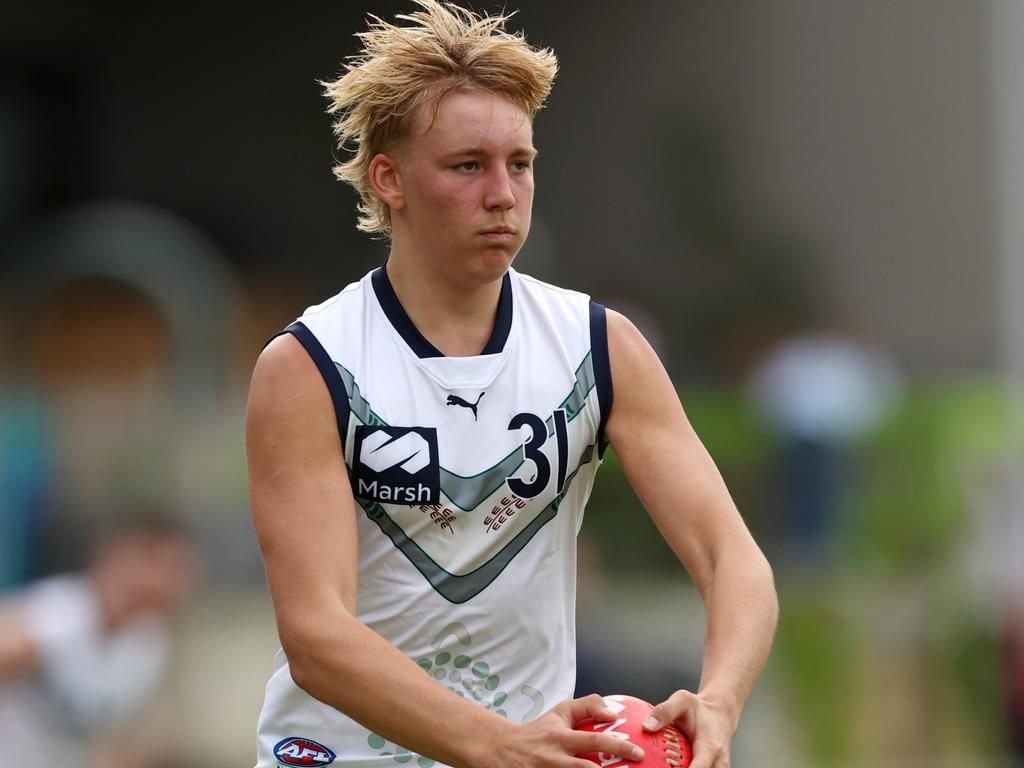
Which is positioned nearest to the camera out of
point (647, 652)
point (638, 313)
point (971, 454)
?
point (647, 652)

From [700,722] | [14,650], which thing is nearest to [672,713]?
[700,722]

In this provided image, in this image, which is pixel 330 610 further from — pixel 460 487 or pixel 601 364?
pixel 601 364

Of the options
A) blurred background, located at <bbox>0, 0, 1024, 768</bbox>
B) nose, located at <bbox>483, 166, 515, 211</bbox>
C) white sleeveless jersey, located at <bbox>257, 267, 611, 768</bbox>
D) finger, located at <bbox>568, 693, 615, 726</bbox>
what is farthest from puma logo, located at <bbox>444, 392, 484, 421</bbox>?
blurred background, located at <bbox>0, 0, 1024, 768</bbox>

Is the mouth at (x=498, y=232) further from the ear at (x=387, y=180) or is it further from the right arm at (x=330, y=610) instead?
the right arm at (x=330, y=610)

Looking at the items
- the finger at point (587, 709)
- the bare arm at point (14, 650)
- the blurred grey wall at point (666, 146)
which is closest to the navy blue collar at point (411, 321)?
the finger at point (587, 709)

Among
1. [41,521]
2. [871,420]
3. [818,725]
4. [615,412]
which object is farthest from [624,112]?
[615,412]

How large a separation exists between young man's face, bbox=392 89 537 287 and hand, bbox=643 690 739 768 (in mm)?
1200

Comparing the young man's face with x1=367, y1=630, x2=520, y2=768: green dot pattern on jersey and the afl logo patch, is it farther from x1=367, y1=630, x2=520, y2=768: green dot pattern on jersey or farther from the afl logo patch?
the afl logo patch

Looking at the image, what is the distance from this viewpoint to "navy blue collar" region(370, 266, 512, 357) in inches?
176

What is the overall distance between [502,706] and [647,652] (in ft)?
23.2

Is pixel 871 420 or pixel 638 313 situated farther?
pixel 638 313

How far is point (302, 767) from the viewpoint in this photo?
455 cm

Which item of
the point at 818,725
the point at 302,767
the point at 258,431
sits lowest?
the point at 818,725

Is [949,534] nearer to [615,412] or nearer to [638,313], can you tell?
[638,313]
